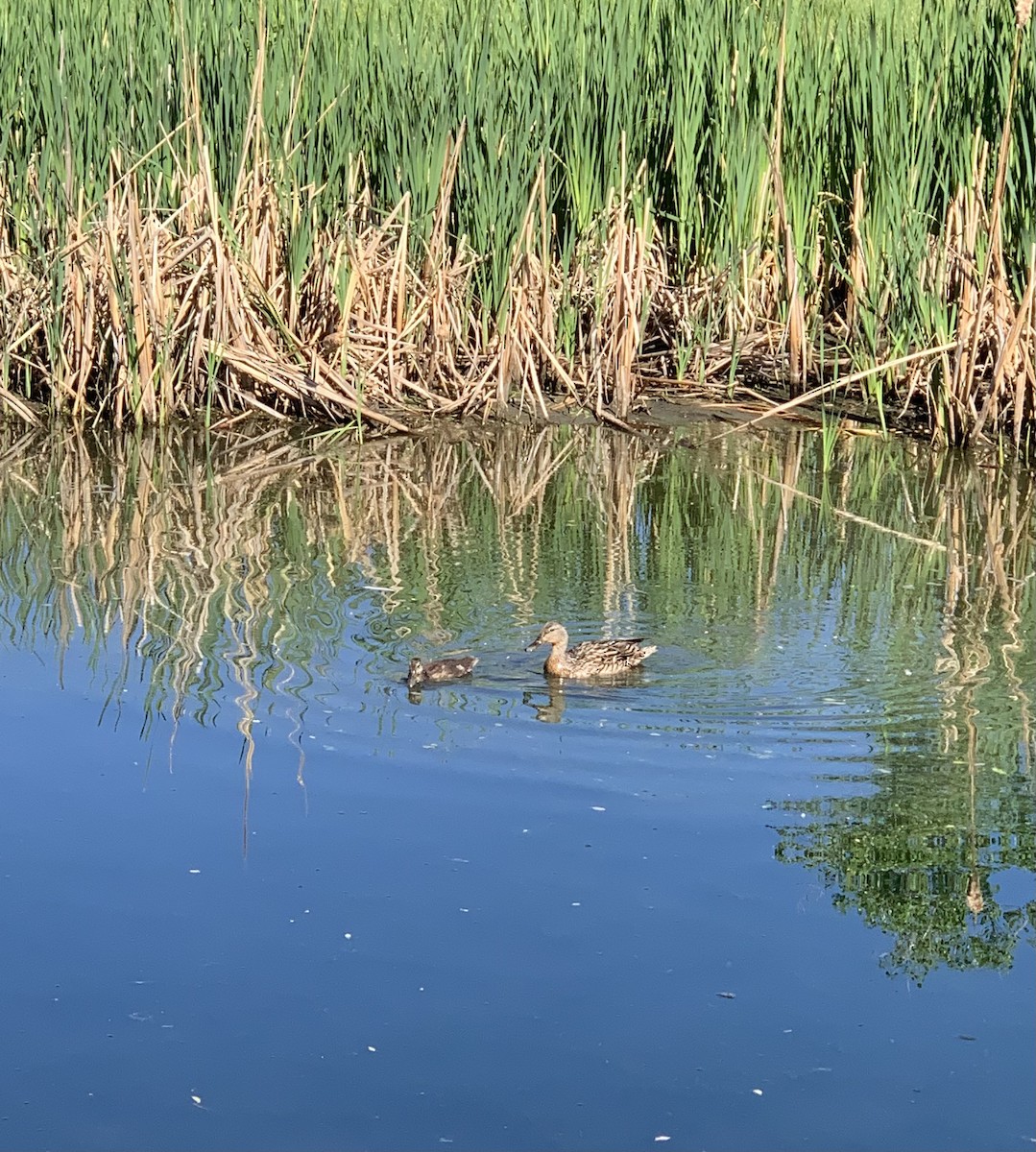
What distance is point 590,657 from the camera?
610 centimetres

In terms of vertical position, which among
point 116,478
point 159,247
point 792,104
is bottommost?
point 116,478

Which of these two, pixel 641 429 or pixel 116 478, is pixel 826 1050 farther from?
pixel 641 429

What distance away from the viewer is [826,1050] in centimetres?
389

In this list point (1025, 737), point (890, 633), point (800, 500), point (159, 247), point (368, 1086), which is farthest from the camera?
point (159, 247)

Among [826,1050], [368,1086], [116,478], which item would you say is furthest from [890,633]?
[116,478]

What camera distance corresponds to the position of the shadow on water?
5180 millimetres

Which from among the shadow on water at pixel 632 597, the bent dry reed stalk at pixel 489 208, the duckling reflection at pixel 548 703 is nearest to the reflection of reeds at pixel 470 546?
the shadow on water at pixel 632 597

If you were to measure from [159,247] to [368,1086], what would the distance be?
22.1 ft

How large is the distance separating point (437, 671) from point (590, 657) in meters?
0.49

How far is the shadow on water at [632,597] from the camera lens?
518cm

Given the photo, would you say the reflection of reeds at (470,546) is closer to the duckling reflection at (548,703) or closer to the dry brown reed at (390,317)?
the dry brown reed at (390,317)

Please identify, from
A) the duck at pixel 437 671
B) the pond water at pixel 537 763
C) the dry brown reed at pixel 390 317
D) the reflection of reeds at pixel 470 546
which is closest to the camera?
the pond water at pixel 537 763

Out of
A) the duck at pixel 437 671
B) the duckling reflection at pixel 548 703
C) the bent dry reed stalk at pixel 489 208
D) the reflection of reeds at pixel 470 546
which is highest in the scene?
the bent dry reed stalk at pixel 489 208

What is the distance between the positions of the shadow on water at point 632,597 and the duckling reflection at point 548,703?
1 cm
